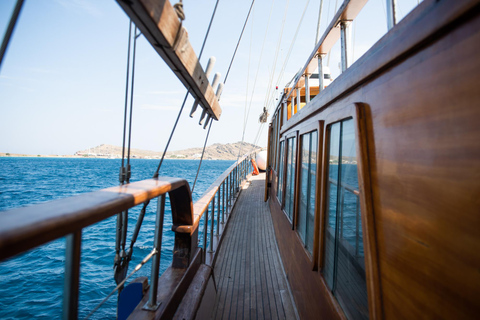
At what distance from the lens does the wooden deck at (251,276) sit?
8.23ft

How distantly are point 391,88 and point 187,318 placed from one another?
152 cm

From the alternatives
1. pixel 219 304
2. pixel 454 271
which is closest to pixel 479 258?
pixel 454 271

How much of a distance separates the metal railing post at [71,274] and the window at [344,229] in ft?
3.66

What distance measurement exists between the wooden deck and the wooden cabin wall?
1.86 meters

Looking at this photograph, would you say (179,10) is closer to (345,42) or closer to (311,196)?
(345,42)

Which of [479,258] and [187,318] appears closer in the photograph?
[479,258]

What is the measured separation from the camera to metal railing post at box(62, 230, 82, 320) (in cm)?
64

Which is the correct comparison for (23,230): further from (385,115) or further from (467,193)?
(385,115)

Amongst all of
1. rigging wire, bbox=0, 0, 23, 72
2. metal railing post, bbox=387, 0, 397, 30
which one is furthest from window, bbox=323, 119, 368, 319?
rigging wire, bbox=0, 0, 23, 72

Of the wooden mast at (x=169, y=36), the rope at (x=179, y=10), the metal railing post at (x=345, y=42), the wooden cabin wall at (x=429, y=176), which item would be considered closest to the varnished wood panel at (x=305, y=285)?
the wooden cabin wall at (x=429, y=176)

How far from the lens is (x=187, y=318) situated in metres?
1.48

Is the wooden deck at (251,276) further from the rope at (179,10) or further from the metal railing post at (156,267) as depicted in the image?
the rope at (179,10)

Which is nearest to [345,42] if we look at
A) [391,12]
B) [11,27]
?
[391,12]

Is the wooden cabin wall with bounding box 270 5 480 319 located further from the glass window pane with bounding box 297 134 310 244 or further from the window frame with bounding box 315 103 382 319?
the glass window pane with bounding box 297 134 310 244
